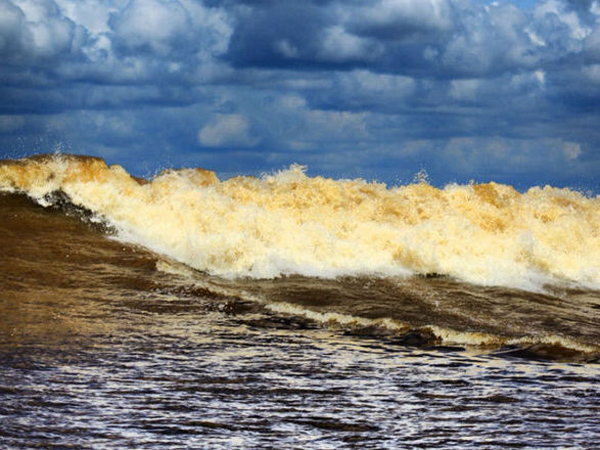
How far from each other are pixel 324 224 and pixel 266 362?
842cm

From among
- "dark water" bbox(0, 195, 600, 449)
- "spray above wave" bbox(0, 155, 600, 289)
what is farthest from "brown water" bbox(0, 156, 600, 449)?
"spray above wave" bbox(0, 155, 600, 289)

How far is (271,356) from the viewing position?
25.4 ft

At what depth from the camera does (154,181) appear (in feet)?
53.6

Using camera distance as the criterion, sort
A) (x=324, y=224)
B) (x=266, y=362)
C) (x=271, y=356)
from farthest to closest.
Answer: (x=324, y=224) → (x=271, y=356) → (x=266, y=362)

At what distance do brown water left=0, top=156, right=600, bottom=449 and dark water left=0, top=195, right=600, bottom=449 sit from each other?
0.07 ft

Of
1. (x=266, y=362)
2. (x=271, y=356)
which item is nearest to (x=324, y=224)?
(x=271, y=356)

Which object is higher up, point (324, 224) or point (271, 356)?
point (324, 224)

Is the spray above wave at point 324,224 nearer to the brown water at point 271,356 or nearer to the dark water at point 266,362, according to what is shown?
the brown water at point 271,356

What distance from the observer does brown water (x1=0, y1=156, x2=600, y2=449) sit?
5262 millimetres

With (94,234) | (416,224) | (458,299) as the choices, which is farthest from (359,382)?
(416,224)

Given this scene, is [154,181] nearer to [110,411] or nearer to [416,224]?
[416,224]

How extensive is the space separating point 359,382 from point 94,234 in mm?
8251

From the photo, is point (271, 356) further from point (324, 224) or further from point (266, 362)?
point (324, 224)

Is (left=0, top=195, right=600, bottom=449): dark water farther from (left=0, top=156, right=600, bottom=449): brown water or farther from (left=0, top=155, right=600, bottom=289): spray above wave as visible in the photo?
(left=0, top=155, right=600, bottom=289): spray above wave
